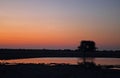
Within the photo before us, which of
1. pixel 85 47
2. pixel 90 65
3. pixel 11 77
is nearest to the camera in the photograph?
pixel 11 77

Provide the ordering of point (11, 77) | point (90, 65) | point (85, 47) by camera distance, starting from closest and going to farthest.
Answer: point (11, 77), point (90, 65), point (85, 47)

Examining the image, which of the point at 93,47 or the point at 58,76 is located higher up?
the point at 93,47

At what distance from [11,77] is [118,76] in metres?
9.70

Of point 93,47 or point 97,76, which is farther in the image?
point 93,47

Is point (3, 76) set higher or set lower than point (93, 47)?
lower

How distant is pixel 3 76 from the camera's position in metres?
26.9

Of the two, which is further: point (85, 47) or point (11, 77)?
point (85, 47)

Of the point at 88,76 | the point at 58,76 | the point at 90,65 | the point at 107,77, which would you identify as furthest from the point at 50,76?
the point at 90,65

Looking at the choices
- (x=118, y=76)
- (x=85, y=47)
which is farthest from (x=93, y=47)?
(x=118, y=76)

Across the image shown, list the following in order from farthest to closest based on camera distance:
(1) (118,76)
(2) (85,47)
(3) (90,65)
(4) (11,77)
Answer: (2) (85,47), (3) (90,65), (1) (118,76), (4) (11,77)

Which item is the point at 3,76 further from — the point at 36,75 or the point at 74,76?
the point at 74,76

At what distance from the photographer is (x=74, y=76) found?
2711 centimetres

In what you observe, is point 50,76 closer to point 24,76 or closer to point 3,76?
point 24,76

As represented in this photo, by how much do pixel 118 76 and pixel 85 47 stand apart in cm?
1714
